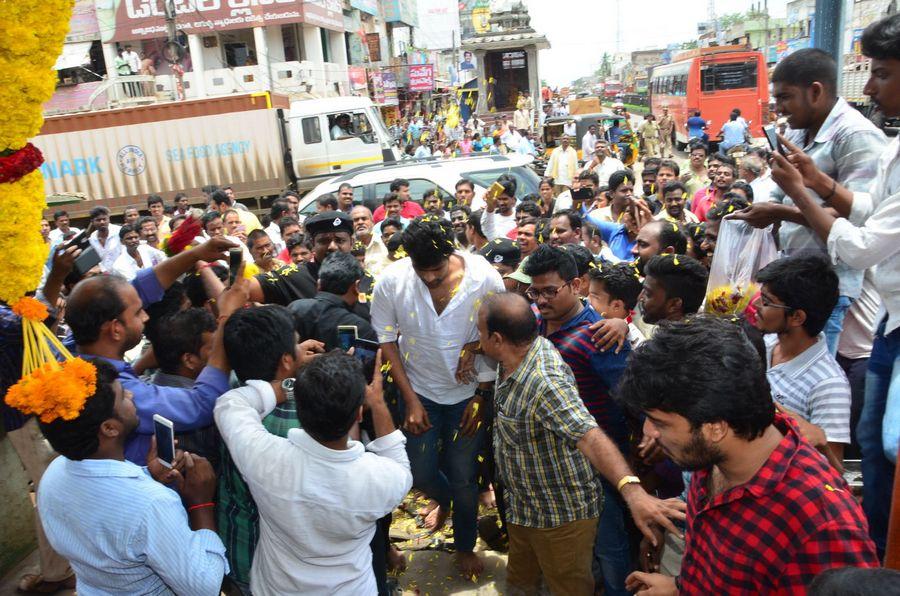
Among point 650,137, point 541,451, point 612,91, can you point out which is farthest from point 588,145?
point 612,91

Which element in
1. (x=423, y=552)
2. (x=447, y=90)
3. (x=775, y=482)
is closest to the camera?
(x=775, y=482)

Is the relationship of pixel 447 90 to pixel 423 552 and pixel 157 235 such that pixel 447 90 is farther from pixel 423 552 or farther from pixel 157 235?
pixel 423 552

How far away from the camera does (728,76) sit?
22203 millimetres

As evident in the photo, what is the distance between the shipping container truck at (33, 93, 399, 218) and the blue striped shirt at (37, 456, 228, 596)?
14541 millimetres

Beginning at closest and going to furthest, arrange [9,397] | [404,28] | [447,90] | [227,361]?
[9,397]
[227,361]
[447,90]
[404,28]

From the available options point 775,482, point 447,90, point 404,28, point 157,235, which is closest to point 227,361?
Result: point 775,482

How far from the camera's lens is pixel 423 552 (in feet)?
12.6

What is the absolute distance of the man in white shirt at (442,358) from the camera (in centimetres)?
343

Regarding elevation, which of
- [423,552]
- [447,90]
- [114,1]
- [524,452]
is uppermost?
[114,1]

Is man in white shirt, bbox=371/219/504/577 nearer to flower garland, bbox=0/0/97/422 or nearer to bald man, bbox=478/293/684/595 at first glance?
bald man, bbox=478/293/684/595

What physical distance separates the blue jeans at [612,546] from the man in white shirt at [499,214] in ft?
13.3

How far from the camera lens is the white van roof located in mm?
16094

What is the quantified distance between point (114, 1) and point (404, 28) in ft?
90.2

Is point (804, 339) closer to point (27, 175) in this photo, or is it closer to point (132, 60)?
point (27, 175)
